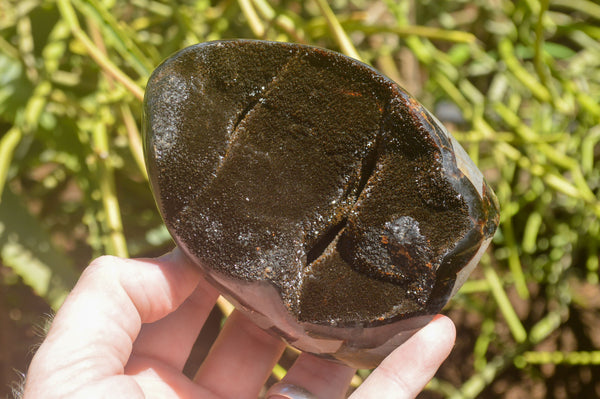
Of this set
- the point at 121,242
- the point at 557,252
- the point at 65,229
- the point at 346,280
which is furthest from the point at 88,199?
the point at 557,252

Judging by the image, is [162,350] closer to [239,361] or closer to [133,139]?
[239,361]

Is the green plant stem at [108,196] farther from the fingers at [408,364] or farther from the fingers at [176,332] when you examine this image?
the fingers at [408,364]

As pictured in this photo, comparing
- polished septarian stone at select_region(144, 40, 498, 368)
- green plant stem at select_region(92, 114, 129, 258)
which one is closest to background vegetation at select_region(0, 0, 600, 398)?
green plant stem at select_region(92, 114, 129, 258)

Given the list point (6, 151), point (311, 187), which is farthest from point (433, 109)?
point (6, 151)

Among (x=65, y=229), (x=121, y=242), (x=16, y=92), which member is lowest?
(x=65, y=229)

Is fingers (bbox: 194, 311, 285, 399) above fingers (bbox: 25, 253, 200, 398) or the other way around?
the other way around

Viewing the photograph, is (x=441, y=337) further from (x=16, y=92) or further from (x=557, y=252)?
(x=16, y=92)

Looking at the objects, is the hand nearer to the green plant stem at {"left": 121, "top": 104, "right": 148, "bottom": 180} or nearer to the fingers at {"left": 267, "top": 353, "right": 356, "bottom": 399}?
the fingers at {"left": 267, "top": 353, "right": 356, "bottom": 399}

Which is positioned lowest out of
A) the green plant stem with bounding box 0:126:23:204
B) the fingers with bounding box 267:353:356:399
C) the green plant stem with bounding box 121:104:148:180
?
the fingers with bounding box 267:353:356:399
